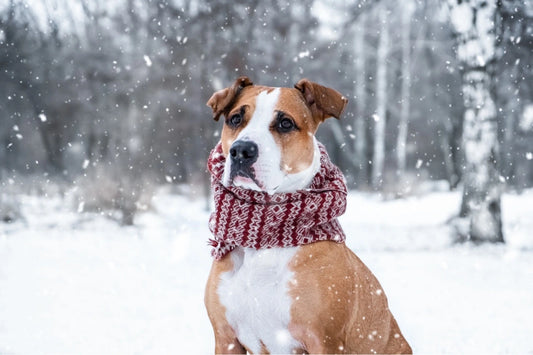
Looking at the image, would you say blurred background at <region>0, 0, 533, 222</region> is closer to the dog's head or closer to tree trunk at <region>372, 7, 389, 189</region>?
tree trunk at <region>372, 7, 389, 189</region>

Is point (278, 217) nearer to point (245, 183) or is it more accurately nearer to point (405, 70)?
point (245, 183)

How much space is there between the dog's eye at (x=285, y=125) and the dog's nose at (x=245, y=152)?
0.22 m

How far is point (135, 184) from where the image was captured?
35.6ft

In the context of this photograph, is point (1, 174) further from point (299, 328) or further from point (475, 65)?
point (299, 328)

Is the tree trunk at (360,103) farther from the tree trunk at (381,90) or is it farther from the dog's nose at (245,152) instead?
the dog's nose at (245,152)

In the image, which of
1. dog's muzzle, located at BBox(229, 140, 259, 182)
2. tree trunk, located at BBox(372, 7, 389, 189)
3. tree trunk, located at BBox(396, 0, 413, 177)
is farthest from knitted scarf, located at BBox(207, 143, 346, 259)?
tree trunk, located at BBox(396, 0, 413, 177)

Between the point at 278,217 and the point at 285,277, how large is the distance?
0.31 meters

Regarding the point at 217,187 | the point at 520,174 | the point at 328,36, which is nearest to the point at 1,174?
the point at 328,36

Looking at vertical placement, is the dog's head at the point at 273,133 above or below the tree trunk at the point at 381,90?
below

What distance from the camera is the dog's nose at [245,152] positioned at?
2688 millimetres

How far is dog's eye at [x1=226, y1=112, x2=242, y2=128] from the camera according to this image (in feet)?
9.56


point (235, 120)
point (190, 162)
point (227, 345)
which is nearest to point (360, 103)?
point (190, 162)

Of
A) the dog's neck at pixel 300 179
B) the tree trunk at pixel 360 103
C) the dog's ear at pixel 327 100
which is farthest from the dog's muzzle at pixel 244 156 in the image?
the tree trunk at pixel 360 103

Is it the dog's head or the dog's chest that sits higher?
the dog's head
